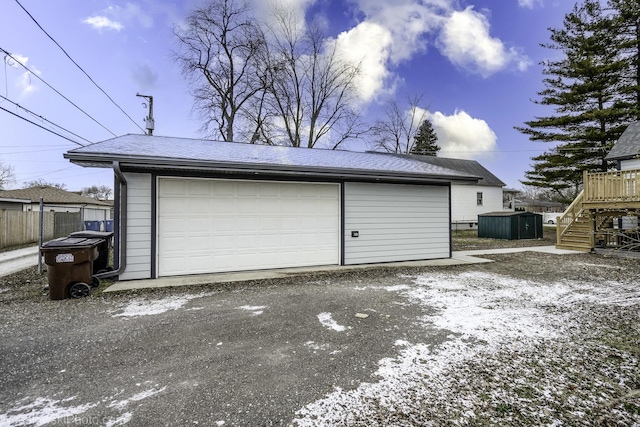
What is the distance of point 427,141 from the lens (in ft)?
111

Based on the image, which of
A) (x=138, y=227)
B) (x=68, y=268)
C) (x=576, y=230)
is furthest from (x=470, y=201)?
(x=68, y=268)

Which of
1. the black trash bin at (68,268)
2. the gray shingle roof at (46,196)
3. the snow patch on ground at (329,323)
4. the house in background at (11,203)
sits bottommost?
the snow patch on ground at (329,323)

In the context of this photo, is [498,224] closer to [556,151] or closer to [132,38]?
[556,151]

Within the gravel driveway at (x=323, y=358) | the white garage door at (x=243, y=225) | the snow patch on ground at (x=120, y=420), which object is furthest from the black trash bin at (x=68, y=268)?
the snow patch on ground at (x=120, y=420)

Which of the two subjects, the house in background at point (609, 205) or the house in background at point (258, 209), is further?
the house in background at point (609, 205)

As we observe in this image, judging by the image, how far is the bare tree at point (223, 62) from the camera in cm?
1966

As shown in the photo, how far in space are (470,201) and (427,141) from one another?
44.5ft

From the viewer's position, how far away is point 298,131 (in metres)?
22.0

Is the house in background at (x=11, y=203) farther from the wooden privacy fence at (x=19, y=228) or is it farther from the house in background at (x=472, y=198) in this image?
the house in background at (x=472, y=198)

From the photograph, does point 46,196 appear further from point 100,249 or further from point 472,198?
point 472,198

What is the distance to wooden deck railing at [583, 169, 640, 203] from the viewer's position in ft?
31.9

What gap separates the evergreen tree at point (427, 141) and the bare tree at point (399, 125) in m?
6.35

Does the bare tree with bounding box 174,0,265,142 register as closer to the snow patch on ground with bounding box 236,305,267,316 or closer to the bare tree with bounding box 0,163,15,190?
the snow patch on ground with bounding box 236,305,267,316

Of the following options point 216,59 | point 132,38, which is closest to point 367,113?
point 216,59
